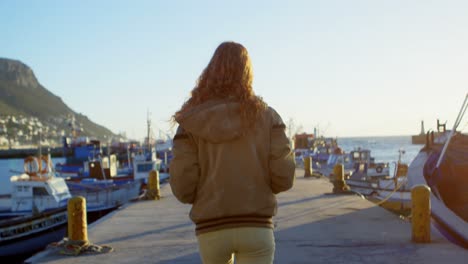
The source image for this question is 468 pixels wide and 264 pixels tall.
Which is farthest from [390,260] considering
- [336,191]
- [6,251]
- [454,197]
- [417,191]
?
[6,251]

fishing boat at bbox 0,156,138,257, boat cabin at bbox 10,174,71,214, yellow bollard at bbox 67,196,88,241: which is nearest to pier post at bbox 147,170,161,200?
fishing boat at bbox 0,156,138,257

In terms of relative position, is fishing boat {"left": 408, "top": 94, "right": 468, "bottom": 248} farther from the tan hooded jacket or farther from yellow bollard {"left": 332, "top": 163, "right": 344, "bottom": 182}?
the tan hooded jacket

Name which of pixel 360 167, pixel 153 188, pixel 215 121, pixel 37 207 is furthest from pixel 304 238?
pixel 360 167

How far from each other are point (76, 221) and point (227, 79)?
6858 millimetres

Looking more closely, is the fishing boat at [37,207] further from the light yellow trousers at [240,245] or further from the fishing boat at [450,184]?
the light yellow trousers at [240,245]

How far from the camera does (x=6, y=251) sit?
750 inches

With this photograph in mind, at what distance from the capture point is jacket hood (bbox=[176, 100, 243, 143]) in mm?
3613

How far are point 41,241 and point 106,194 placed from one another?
785 centimetres

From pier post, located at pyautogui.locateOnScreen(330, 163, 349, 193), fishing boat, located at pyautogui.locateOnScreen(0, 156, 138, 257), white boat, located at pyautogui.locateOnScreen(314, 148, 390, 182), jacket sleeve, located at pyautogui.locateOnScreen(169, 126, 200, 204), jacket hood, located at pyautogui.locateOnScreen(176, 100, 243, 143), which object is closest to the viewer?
jacket hood, located at pyautogui.locateOnScreen(176, 100, 243, 143)

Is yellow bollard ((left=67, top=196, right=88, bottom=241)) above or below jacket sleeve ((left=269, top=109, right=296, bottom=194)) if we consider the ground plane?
below

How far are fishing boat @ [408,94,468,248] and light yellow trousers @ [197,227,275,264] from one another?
6.70 m

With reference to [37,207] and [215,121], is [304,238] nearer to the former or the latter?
[215,121]

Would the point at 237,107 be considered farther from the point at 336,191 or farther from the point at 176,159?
the point at 336,191

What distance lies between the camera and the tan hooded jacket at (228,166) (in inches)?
143
